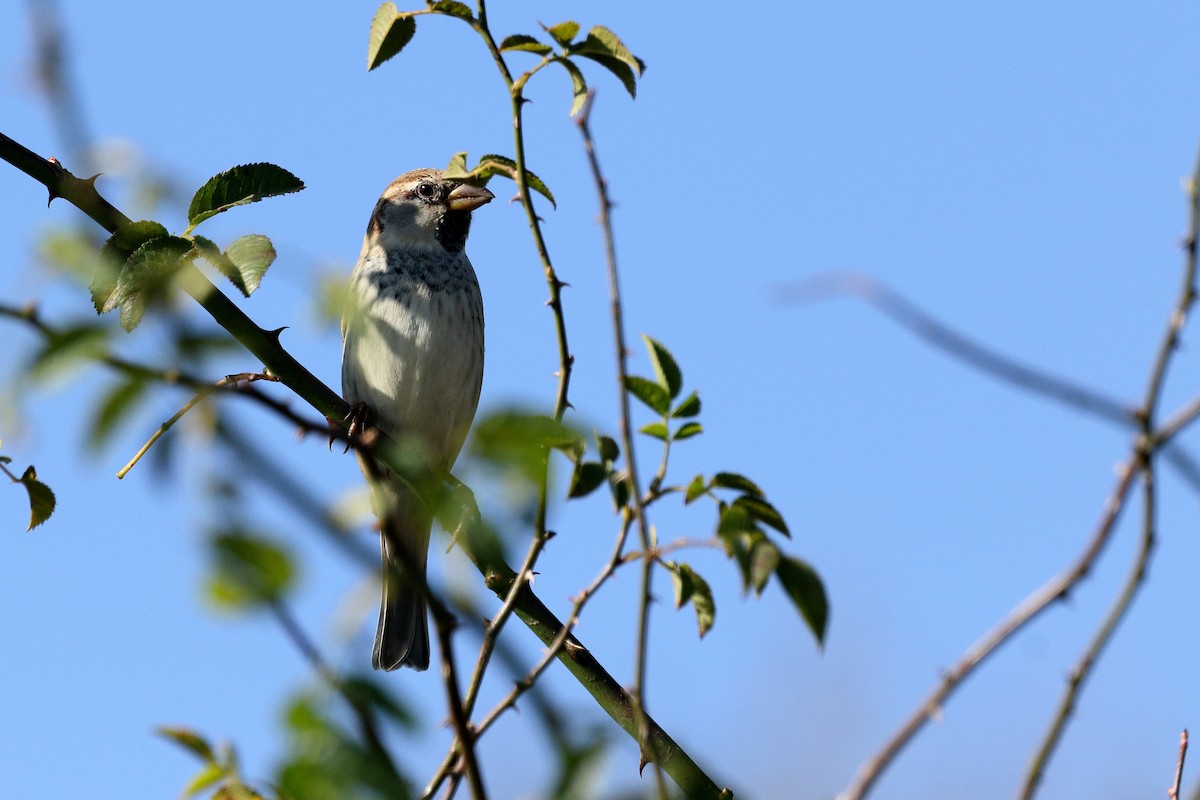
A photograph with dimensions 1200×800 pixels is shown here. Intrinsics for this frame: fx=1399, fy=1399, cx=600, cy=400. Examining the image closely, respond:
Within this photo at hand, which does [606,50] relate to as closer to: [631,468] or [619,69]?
[619,69]

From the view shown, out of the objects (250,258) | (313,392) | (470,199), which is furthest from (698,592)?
(470,199)

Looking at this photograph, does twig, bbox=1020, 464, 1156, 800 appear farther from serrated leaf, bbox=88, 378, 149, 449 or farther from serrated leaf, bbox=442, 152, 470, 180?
serrated leaf, bbox=442, 152, 470, 180

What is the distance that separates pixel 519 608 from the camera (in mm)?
2379

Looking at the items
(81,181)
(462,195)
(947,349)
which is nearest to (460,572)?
(947,349)

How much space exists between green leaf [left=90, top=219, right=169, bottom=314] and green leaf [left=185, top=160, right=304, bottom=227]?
0.87 feet

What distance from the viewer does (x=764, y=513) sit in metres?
1.81

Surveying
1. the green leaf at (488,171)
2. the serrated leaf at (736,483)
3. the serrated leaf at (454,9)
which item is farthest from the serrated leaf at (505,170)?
the serrated leaf at (736,483)

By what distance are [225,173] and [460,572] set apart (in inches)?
54.3

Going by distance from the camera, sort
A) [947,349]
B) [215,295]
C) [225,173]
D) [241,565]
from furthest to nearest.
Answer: [225,173]
[215,295]
[947,349]
[241,565]

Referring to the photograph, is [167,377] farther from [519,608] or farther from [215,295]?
[519,608]

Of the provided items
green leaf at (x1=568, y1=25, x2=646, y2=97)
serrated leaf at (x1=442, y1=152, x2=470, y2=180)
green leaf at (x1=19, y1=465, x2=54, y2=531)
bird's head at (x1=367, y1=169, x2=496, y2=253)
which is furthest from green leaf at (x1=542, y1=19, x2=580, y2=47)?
bird's head at (x1=367, y1=169, x2=496, y2=253)

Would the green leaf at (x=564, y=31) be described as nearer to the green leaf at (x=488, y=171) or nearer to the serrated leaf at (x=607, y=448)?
the green leaf at (x=488, y=171)

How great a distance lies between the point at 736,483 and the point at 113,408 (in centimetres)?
103

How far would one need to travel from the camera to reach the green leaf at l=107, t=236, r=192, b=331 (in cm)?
142
